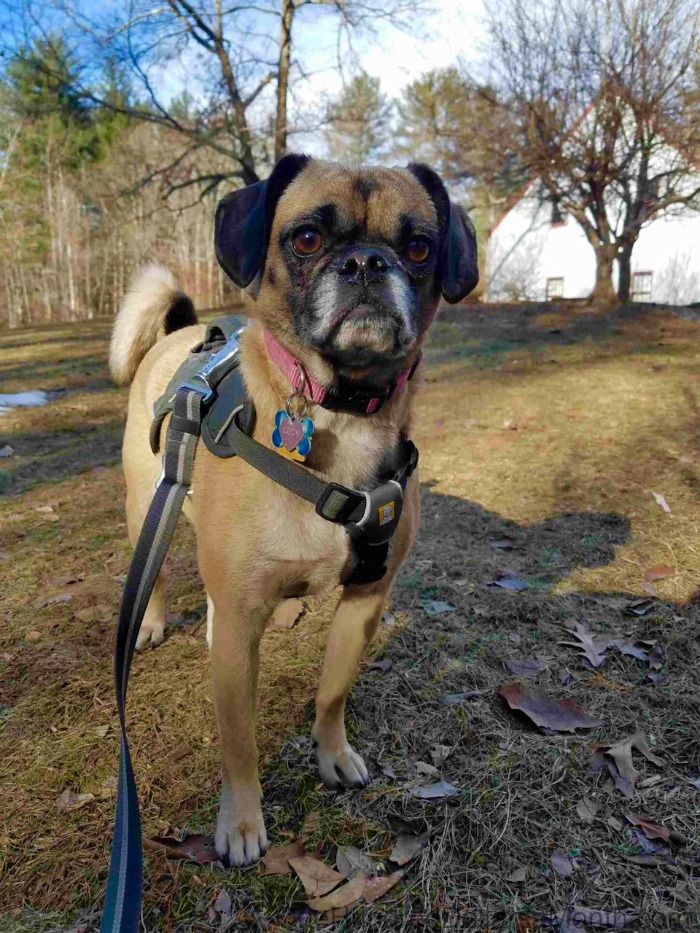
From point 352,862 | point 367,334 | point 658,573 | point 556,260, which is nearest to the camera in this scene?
point 367,334

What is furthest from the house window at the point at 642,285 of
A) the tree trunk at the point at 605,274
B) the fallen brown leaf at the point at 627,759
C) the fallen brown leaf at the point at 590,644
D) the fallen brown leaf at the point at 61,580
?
the fallen brown leaf at the point at 627,759

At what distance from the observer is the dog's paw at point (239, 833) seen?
6.81 feet

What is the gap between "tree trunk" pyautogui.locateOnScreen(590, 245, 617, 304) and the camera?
15395mm

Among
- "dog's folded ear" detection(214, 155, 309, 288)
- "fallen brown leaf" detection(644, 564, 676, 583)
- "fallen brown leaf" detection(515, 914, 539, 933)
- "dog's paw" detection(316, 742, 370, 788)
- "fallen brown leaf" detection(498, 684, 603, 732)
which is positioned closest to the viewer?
"fallen brown leaf" detection(515, 914, 539, 933)

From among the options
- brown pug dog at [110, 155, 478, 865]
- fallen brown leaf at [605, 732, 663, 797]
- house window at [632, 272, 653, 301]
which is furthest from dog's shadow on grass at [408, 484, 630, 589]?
house window at [632, 272, 653, 301]

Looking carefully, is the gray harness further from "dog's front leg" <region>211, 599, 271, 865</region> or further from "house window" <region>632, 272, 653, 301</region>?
"house window" <region>632, 272, 653, 301</region>

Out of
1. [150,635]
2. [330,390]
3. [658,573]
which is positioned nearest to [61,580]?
[150,635]

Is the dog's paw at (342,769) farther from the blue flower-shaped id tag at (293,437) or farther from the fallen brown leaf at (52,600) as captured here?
the fallen brown leaf at (52,600)

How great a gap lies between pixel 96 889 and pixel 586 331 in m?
12.9

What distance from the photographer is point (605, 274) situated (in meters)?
15.6

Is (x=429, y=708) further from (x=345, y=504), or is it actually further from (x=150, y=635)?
(x=150, y=635)

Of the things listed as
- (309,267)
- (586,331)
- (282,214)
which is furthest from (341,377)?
(586,331)

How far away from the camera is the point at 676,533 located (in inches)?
174

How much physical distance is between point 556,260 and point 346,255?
29871 millimetres
